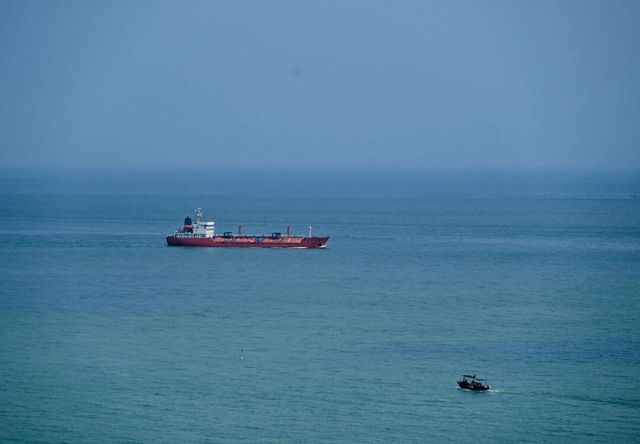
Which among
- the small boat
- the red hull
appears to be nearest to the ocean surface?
the small boat

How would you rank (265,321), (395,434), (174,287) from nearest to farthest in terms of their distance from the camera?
(395,434)
(265,321)
(174,287)

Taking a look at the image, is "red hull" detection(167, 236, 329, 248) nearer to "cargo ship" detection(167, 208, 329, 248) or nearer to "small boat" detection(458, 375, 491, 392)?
"cargo ship" detection(167, 208, 329, 248)

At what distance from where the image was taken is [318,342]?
64938 millimetres

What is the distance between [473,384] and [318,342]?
13222 millimetres

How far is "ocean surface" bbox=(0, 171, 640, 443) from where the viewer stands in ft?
164

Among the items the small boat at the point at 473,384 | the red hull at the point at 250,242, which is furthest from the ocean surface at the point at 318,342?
the red hull at the point at 250,242

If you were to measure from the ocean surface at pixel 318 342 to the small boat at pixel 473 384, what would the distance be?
0.59 meters

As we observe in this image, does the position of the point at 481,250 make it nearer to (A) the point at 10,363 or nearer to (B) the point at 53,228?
(B) the point at 53,228

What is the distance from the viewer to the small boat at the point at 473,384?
53.8 m

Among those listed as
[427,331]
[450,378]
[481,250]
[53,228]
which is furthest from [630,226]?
[450,378]

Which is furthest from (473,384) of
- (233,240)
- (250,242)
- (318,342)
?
(233,240)

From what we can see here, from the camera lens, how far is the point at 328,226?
147 m

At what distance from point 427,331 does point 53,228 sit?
7923cm

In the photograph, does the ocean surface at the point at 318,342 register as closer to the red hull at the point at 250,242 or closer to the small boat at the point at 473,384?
the small boat at the point at 473,384
